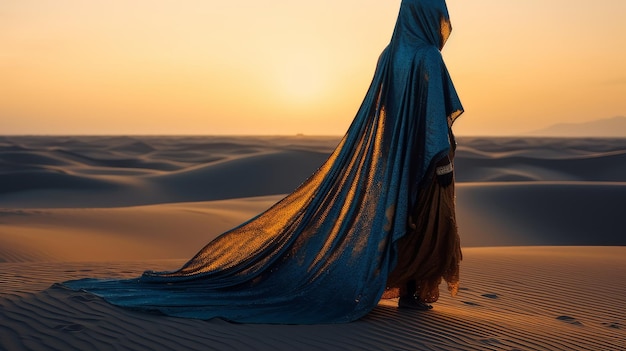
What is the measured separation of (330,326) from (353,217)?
90cm

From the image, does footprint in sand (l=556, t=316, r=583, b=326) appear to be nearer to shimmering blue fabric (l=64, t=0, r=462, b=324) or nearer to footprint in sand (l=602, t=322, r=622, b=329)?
footprint in sand (l=602, t=322, r=622, b=329)

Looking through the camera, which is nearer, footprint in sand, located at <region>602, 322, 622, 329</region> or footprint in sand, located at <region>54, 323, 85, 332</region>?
footprint in sand, located at <region>54, 323, 85, 332</region>

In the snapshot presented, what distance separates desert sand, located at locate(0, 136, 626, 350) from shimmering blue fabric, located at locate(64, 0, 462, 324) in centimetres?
27

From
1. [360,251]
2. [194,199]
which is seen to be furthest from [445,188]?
[194,199]

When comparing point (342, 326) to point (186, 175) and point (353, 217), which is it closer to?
point (353, 217)

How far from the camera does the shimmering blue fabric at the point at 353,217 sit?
567 centimetres

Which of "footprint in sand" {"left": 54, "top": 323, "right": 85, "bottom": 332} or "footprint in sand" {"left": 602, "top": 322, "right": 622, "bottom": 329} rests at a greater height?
"footprint in sand" {"left": 54, "top": 323, "right": 85, "bottom": 332}

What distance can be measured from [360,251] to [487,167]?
40255 millimetres

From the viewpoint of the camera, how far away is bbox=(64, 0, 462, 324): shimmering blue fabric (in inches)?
223

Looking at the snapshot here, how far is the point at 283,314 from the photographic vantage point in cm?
559

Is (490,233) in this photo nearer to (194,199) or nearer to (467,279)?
(467,279)

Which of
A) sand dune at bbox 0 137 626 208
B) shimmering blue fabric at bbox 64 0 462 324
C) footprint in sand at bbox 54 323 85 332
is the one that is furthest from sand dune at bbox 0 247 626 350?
sand dune at bbox 0 137 626 208

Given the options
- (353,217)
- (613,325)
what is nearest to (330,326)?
(353,217)

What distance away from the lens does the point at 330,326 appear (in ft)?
17.8
